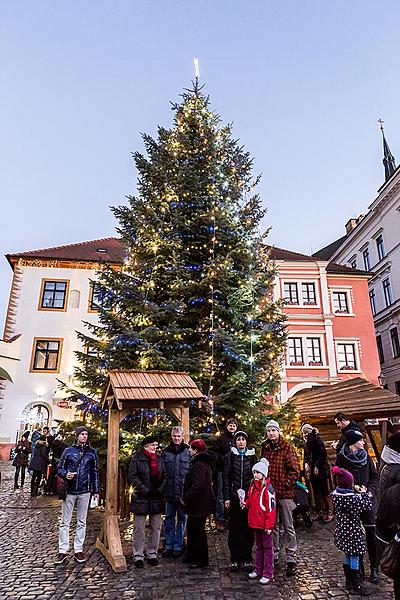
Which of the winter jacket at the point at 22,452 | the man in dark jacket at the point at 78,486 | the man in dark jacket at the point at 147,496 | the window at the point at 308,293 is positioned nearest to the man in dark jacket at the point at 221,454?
the man in dark jacket at the point at 147,496

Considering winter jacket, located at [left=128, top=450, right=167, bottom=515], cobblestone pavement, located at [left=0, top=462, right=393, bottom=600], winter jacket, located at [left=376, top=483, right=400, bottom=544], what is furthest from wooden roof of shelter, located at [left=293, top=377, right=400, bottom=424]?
winter jacket, located at [left=376, top=483, right=400, bottom=544]

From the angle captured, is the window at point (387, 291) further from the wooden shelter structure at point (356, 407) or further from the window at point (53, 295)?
the window at point (53, 295)

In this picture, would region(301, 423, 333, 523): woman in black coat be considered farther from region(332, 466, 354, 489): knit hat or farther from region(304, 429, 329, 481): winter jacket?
region(332, 466, 354, 489): knit hat

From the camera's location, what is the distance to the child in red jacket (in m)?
5.54

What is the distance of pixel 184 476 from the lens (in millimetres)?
7168

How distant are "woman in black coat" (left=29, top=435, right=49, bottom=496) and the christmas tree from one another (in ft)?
10.7

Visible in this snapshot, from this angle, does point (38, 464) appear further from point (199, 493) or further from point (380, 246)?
point (380, 246)

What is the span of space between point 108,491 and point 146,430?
3.21m

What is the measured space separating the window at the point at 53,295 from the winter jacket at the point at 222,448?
21.6 metres

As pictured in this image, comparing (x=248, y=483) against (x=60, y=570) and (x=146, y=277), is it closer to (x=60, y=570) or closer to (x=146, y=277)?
(x=60, y=570)

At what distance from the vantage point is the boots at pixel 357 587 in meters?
5.09

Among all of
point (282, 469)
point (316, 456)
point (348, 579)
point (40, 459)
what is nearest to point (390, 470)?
point (348, 579)

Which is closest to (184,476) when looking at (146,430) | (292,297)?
(146,430)

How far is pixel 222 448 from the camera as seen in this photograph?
7.81m
